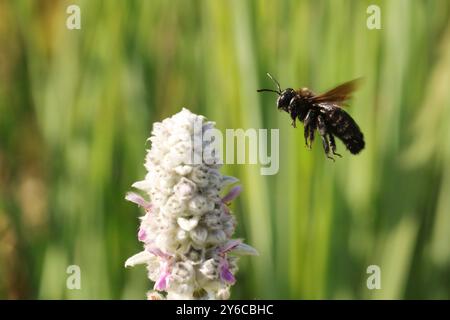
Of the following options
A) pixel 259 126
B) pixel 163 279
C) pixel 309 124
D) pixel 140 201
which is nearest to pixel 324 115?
pixel 309 124

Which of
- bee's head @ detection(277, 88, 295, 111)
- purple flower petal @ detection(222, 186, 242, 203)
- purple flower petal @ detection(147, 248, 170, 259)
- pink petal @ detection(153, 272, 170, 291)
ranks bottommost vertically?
pink petal @ detection(153, 272, 170, 291)

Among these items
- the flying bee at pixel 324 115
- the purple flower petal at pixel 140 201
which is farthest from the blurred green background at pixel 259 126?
the purple flower petal at pixel 140 201

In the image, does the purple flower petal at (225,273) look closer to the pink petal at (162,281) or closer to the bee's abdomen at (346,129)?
the pink petal at (162,281)

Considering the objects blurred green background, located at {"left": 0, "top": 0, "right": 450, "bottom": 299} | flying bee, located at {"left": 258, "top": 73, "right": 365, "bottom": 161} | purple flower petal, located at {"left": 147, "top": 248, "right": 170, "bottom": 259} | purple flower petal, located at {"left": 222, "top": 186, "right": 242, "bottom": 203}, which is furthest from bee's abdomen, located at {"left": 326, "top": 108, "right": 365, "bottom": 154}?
purple flower petal, located at {"left": 147, "top": 248, "right": 170, "bottom": 259}

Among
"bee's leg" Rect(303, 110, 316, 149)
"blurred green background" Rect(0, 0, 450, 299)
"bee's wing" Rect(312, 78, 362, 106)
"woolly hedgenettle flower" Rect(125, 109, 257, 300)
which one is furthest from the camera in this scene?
"blurred green background" Rect(0, 0, 450, 299)

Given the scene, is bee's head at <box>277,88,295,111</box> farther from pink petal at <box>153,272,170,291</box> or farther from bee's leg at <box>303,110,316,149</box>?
pink petal at <box>153,272,170,291</box>

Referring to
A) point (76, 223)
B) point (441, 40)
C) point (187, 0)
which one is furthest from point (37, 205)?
point (441, 40)

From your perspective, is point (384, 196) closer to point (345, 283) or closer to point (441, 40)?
point (345, 283)
